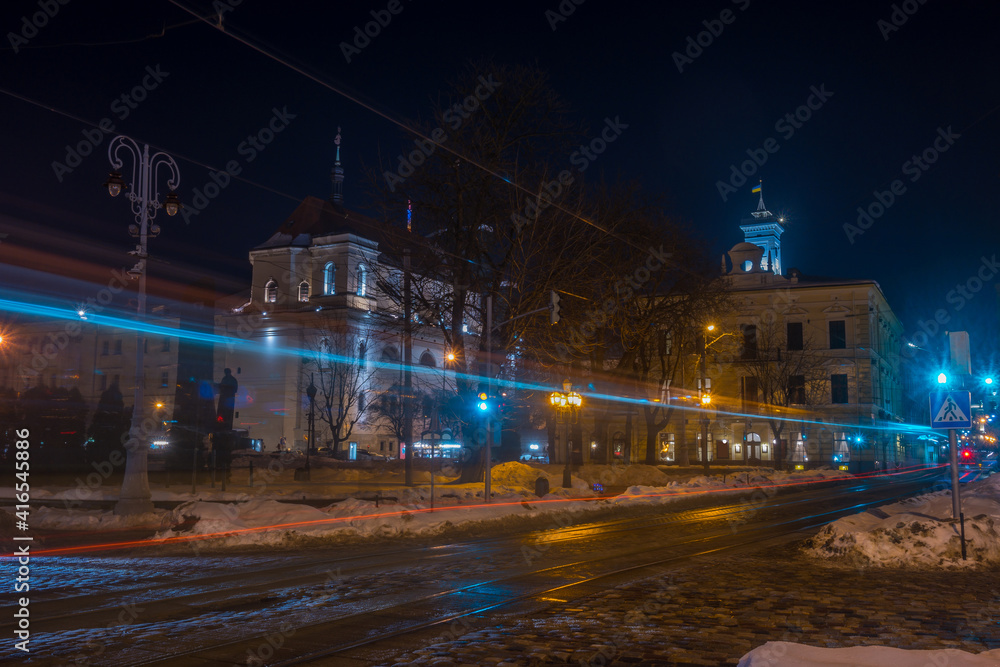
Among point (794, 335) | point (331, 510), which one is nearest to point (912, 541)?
point (331, 510)

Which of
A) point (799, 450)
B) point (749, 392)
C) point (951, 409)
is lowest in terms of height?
point (799, 450)

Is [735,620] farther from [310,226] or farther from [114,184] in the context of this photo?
[310,226]

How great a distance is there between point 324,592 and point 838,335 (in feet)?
219

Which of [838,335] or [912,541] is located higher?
[838,335]

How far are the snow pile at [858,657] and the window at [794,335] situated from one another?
68055mm

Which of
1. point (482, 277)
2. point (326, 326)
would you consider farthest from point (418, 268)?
point (326, 326)

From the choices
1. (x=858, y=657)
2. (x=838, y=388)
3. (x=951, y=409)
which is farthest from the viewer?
(x=838, y=388)

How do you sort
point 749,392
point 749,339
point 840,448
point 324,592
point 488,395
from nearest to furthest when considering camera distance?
1. point 324,592
2. point 488,395
3. point 840,448
4. point 749,339
5. point 749,392

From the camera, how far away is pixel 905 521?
13703mm

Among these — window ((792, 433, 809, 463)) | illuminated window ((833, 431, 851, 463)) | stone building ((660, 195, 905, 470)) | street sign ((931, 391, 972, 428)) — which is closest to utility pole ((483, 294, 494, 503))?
street sign ((931, 391, 972, 428))

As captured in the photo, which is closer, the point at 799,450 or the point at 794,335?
the point at 799,450

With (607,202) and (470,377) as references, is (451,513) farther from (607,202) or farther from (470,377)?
(607,202)

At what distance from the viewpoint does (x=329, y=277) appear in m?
77.6

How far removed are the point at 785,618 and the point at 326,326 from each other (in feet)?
212
